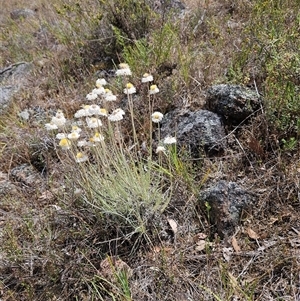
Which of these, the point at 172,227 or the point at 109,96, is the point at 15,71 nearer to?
the point at 109,96

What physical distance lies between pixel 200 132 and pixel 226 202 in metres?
0.66

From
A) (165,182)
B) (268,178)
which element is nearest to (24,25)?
(165,182)

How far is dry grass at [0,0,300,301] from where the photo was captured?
1.79 meters

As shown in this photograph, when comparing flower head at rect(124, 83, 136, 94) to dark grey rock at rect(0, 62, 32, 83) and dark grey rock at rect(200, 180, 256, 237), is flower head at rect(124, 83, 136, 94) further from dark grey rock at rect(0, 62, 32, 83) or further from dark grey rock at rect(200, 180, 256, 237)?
dark grey rock at rect(0, 62, 32, 83)

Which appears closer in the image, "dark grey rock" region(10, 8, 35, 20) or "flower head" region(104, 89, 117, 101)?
"flower head" region(104, 89, 117, 101)

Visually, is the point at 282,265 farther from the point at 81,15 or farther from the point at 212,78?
the point at 81,15

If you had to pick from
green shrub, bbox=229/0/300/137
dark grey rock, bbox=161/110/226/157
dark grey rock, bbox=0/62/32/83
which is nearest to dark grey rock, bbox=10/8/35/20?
dark grey rock, bbox=0/62/32/83

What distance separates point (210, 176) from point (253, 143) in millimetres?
389

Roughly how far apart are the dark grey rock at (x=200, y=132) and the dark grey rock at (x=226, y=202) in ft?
1.35

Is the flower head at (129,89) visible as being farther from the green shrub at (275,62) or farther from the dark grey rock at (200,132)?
the green shrub at (275,62)

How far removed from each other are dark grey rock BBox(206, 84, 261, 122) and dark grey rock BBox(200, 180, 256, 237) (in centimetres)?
68

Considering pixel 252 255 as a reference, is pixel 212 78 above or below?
above

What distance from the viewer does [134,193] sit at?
2.06m

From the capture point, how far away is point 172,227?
2.11 m
